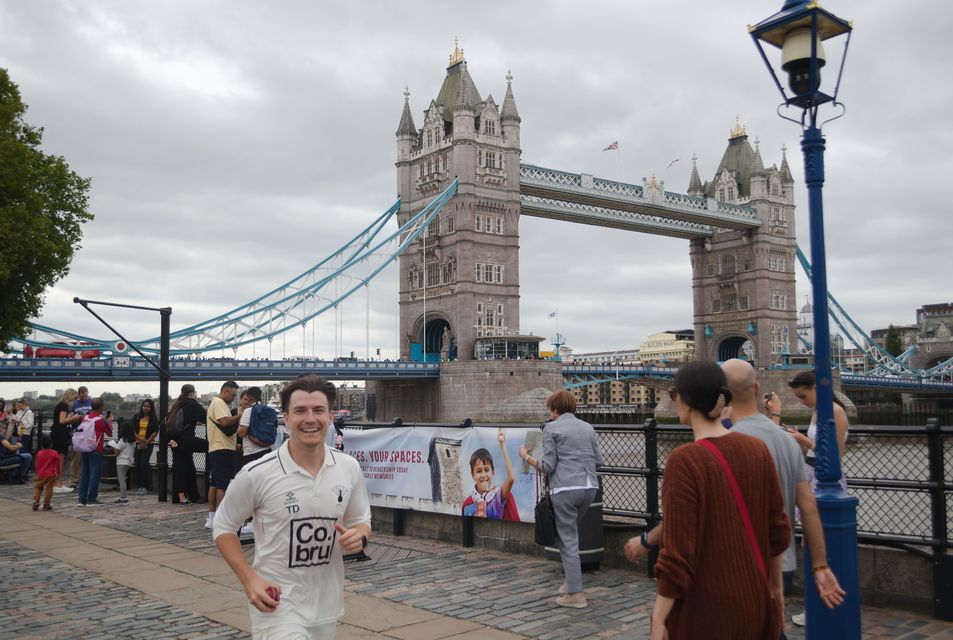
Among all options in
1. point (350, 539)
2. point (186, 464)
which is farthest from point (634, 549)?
point (186, 464)

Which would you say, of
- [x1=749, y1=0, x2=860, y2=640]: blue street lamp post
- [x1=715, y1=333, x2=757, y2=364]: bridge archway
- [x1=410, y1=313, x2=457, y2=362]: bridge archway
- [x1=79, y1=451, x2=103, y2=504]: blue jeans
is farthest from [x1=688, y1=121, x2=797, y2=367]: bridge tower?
[x1=749, y1=0, x2=860, y2=640]: blue street lamp post

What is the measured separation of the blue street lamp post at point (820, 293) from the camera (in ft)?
15.2

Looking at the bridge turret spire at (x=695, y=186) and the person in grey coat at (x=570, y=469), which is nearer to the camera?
the person in grey coat at (x=570, y=469)

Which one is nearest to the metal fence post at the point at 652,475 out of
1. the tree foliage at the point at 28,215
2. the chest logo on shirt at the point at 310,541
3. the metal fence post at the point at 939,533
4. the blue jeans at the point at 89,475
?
the metal fence post at the point at 939,533

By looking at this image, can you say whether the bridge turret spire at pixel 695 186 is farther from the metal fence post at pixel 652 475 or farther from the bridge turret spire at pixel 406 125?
the metal fence post at pixel 652 475

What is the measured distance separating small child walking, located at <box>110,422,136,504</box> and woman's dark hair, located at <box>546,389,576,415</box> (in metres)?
9.41

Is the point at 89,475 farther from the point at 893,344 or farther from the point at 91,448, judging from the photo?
the point at 893,344

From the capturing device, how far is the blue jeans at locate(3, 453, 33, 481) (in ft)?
55.2

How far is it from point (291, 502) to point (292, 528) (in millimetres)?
106

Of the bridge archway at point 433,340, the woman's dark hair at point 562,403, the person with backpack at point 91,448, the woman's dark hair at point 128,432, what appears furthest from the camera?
the bridge archway at point 433,340

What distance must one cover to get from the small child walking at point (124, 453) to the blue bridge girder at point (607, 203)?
4480cm

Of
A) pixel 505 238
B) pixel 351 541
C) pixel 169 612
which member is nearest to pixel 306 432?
pixel 351 541

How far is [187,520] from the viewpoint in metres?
11.5

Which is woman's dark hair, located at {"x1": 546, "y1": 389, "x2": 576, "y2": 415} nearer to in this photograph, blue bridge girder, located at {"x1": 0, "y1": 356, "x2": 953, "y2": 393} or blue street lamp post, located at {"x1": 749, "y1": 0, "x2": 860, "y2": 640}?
blue street lamp post, located at {"x1": 749, "y1": 0, "x2": 860, "y2": 640}
